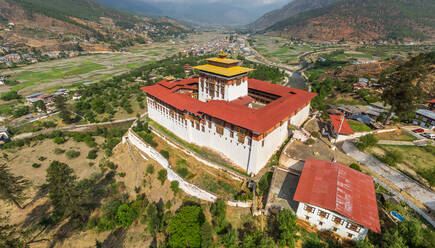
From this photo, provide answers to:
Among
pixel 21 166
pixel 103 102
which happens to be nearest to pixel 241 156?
pixel 21 166

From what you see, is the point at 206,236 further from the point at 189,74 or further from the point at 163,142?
the point at 189,74

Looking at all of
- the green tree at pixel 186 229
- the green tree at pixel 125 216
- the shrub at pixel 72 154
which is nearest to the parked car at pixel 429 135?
the green tree at pixel 186 229

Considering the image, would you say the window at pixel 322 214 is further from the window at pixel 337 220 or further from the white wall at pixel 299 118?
the white wall at pixel 299 118

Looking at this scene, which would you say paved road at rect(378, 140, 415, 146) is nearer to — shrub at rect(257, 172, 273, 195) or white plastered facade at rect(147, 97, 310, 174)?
white plastered facade at rect(147, 97, 310, 174)

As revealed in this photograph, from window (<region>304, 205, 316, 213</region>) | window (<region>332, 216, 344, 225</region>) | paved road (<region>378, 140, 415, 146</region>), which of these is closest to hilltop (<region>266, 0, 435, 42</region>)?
paved road (<region>378, 140, 415, 146</region>)


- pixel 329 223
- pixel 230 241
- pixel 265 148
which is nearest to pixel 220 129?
pixel 265 148

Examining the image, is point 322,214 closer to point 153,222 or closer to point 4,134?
point 153,222
